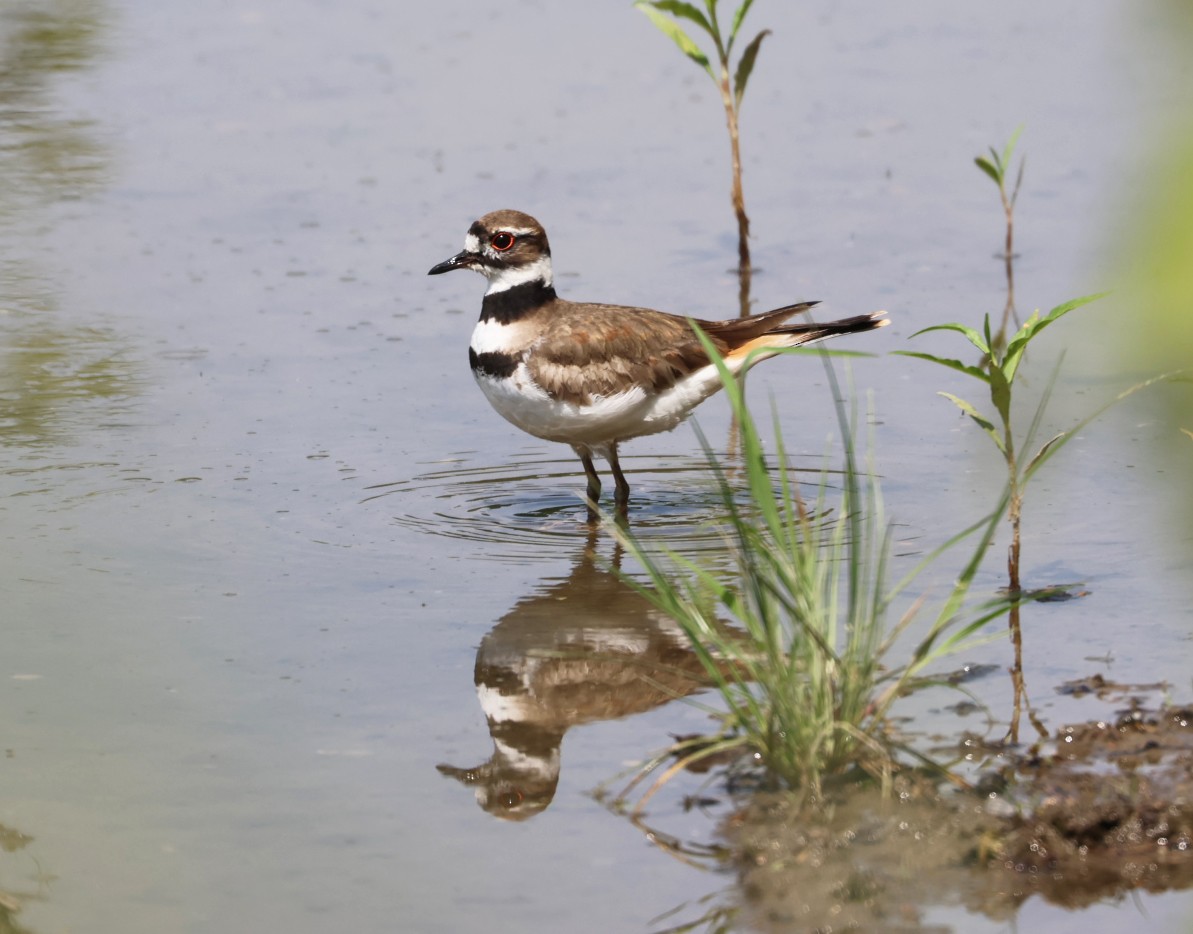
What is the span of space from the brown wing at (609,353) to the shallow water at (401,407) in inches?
25.3

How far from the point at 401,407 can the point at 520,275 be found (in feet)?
4.49

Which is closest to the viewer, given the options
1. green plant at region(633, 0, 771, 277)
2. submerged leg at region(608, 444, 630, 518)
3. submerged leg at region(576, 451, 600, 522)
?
submerged leg at region(608, 444, 630, 518)

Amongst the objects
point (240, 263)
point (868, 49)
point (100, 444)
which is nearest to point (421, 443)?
point (100, 444)

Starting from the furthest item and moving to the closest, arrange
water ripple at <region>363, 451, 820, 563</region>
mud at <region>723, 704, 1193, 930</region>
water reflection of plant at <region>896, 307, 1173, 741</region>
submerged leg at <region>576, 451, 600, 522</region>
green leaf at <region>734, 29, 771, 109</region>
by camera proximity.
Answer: green leaf at <region>734, 29, 771, 109</region>
submerged leg at <region>576, 451, 600, 522</region>
water ripple at <region>363, 451, 820, 563</region>
water reflection of plant at <region>896, 307, 1173, 741</region>
mud at <region>723, 704, 1193, 930</region>

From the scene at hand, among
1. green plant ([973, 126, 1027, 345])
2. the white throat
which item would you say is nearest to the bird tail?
the white throat

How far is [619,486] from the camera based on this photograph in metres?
7.67

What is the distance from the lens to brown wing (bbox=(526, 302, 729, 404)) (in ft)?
24.4

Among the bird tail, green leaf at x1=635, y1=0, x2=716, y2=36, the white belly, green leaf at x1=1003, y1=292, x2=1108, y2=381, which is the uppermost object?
green leaf at x1=635, y1=0, x2=716, y2=36

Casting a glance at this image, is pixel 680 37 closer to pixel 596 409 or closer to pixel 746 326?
pixel 746 326

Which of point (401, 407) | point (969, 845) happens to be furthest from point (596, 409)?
point (969, 845)

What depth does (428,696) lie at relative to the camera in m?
5.57

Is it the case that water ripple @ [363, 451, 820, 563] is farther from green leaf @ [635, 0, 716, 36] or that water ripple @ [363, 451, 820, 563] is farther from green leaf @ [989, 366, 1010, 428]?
green leaf @ [635, 0, 716, 36]

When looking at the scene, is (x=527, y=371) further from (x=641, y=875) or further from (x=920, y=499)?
(x=641, y=875)

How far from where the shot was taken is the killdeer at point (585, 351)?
746 cm
